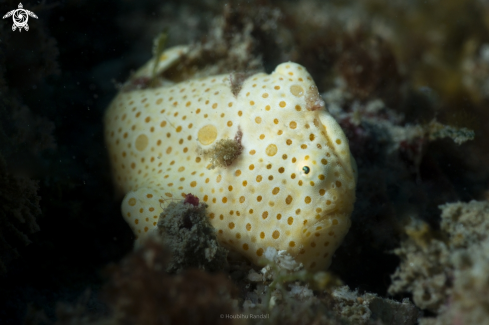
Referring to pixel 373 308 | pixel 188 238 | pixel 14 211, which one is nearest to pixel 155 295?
pixel 188 238

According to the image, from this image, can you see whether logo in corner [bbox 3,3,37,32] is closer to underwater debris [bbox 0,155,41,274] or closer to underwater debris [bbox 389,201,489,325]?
underwater debris [bbox 0,155,41,274]

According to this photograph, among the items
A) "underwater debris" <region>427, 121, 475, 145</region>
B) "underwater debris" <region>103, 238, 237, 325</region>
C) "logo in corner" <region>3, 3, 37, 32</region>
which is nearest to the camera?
"underwater debris" <region>103, 238, 237, 325</region>

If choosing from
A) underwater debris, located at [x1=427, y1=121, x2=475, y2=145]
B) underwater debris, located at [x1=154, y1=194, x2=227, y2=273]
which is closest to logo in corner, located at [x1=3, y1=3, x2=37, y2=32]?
underwater debris, located at [x1=154, y1=194, x2=227, y2=273]

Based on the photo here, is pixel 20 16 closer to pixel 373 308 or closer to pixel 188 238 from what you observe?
pixel 188 238

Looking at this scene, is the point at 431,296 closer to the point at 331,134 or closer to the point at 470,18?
the point at 331,134

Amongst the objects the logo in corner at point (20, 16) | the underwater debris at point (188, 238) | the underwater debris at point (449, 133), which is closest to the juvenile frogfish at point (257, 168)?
the underwater debris at point (188, 238)

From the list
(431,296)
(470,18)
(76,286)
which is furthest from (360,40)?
(76,286)
